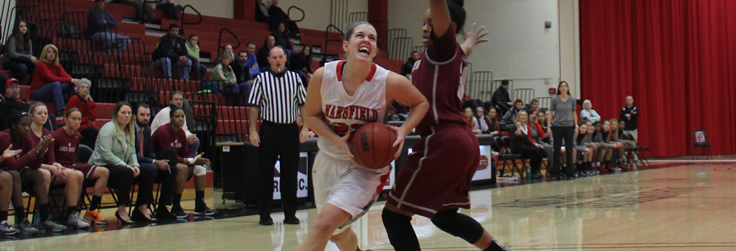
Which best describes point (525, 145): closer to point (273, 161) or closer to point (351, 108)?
point (273, 161)

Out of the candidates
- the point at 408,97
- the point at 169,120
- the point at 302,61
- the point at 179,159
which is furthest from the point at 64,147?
the point at 302,61

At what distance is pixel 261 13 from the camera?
17125 millimetres

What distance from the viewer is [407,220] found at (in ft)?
12.0

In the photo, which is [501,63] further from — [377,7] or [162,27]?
[162,27]

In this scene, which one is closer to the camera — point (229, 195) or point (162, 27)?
point (229, 195)

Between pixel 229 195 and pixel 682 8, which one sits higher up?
pixel 682 8

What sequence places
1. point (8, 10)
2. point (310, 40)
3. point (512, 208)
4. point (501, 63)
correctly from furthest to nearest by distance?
point (501, 63) < point (310, 40) < point (8, 10) < point (512, 208)

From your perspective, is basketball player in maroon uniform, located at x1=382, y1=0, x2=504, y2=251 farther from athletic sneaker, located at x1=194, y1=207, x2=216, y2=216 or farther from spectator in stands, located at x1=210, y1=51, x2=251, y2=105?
spectator in stands, located at x1=210, y1=51, x2=251, y2=105

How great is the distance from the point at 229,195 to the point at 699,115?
1572cm

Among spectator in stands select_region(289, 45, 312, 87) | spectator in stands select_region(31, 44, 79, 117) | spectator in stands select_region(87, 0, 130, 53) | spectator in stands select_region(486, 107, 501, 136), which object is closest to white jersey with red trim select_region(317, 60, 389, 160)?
spectator in stands select_region(31, 44, 79, 117)

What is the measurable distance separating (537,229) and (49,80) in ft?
21.7

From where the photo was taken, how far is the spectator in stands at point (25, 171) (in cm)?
639

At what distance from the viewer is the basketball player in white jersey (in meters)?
3.52

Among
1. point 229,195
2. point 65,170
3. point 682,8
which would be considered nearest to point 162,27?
point 229,195
